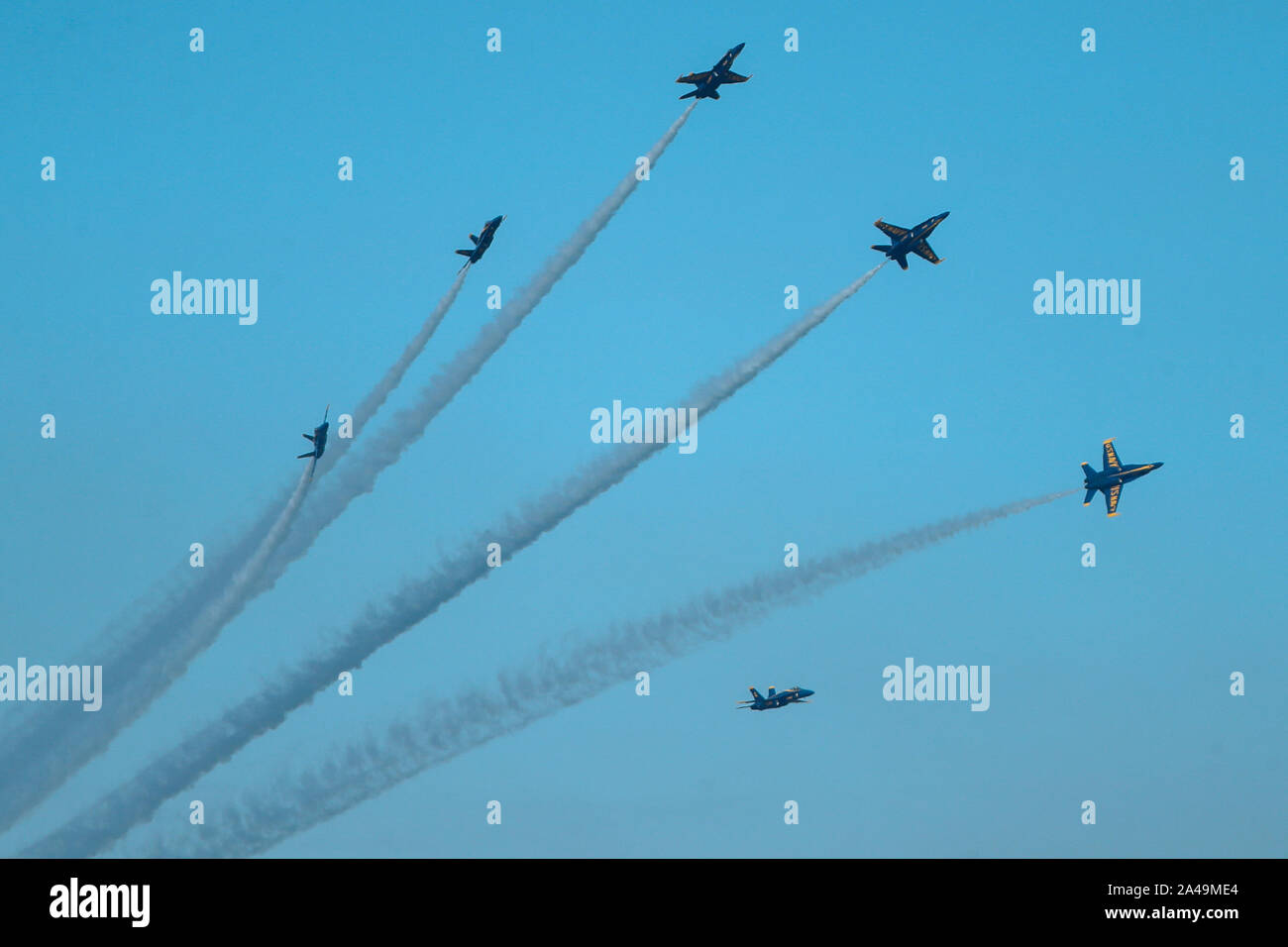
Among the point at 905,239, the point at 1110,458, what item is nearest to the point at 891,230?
the point at 905,239

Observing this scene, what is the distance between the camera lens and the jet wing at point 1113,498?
117 meters

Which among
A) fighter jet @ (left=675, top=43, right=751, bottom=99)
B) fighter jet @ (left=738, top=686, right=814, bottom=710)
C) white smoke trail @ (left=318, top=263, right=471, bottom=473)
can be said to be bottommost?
fighter jet @ (left=738, top=686, right=814, bottom=710)

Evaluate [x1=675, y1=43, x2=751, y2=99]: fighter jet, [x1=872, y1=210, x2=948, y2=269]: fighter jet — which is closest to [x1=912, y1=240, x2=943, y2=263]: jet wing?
[x1=872, y1=210, x2=948, y2=269]: fighter jet

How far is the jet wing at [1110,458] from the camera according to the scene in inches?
4636

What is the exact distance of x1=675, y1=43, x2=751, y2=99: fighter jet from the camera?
99.1 meters

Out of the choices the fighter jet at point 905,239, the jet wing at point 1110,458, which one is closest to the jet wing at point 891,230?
the fighter jet at point 905,239

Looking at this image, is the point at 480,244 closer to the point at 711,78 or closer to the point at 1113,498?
the point at 711,78

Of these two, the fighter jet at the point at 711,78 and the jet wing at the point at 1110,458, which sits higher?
the fighter jet at the point at 711,78

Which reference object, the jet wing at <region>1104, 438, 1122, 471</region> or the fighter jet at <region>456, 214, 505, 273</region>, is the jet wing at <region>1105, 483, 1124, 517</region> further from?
the fighter jet at <region>456, 214, 505, 273</region>

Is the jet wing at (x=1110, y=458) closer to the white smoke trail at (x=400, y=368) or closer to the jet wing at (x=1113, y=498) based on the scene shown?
the jet wing at (x=1113, y=498)

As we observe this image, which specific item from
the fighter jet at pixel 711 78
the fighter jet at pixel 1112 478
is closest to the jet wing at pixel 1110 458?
the fighter jet at pixel 1112 478

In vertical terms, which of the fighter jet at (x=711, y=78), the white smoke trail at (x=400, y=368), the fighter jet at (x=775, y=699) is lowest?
the fighter jet at (x=775, y=699)
